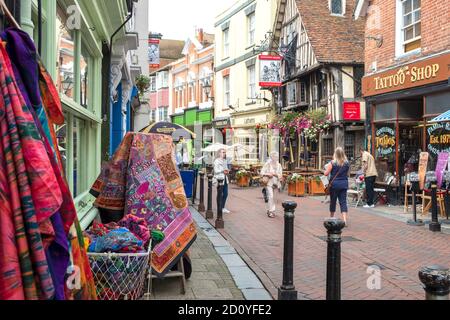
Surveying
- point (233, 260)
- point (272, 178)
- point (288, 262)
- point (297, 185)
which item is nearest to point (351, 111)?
point (297, 185)

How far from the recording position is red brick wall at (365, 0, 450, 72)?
39.6ft

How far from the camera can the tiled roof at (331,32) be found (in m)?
20.5

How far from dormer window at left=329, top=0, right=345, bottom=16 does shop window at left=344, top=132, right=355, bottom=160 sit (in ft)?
20.0

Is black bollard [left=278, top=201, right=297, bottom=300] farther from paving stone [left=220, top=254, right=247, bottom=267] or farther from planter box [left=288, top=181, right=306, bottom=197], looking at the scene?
planter box [left=288, top=181, right=306, bottom=197]

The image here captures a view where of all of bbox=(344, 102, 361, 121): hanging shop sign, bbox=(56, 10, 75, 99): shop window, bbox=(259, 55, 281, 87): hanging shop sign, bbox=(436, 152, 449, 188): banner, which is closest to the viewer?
bbox=(56, 10, 75, 99): shop window

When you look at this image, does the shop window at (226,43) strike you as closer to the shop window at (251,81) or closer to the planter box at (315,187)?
the shop window at (251,81)

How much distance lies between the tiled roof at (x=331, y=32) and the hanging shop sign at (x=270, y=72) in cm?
259

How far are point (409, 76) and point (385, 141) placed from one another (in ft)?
7.57

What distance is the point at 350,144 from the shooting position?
20.5 metres

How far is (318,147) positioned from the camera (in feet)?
73.2

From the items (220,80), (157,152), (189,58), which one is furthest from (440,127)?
(189,58)

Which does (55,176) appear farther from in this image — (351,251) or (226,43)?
(226,43)

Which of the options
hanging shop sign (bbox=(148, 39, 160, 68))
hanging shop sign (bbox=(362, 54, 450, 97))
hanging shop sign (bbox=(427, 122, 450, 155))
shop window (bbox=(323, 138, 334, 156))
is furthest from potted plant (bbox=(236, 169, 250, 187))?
hanging shop sign (bbox=(427, 122, 450, 155))
